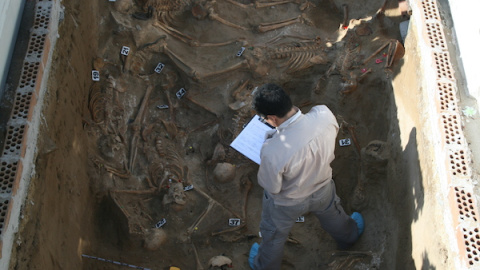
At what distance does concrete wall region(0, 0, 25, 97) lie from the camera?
4574 millimetres

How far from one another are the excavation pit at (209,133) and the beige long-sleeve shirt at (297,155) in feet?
3.42

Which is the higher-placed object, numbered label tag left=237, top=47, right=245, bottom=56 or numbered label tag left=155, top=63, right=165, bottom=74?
numbered label tag left=237, top=47, right=245, bottom=56

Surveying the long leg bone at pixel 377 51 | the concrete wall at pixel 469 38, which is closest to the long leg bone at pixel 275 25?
the long leg bone at pixel 377 51

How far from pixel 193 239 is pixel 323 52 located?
3.05 metres

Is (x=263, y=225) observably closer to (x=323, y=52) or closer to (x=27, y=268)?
(x=27, y=268)

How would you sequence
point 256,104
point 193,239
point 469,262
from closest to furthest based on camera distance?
point 469,262 < point 256,104 < point 193,239

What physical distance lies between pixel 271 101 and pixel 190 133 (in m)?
2.83

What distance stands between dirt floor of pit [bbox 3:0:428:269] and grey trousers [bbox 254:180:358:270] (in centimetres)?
32

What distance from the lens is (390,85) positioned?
5.76m

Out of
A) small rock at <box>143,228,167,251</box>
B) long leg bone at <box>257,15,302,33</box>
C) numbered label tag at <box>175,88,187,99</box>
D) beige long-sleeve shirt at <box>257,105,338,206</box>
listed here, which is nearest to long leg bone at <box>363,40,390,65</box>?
long leg bone at <box>257,15,302,33</box>

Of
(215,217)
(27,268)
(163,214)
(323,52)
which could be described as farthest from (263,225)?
(323,52)

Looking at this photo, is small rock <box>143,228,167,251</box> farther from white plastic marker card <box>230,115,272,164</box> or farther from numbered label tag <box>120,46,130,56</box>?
numbered label tag <box>120,46,130,56</box>

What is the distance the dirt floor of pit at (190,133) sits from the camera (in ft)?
16.5

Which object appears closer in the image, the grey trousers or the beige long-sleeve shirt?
the beige long-sleeve shirt
